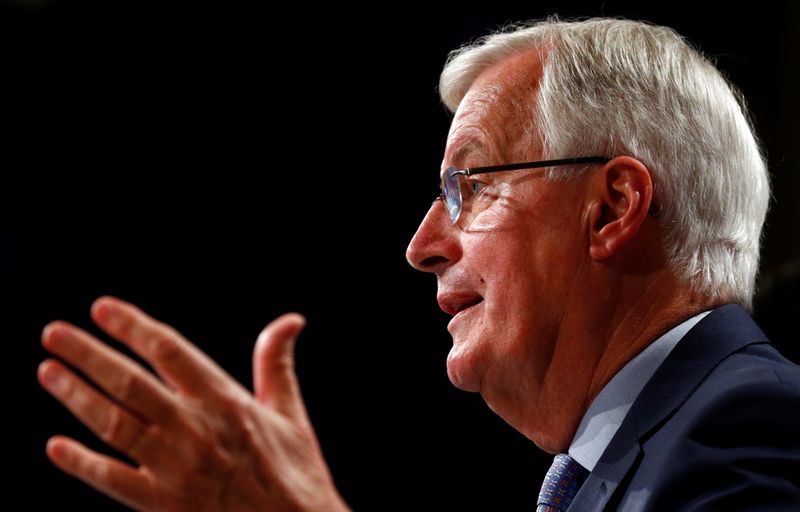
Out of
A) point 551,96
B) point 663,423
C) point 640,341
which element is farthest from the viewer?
point 551,96

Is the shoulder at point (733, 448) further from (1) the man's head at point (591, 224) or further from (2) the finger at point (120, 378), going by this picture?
(2) the finger at point (120, 378)

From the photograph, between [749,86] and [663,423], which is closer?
[663,423]

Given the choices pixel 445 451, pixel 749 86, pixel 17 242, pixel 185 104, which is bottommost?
pixel 445 451

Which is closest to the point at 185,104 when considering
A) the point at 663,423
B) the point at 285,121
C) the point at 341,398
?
the point at 285,121

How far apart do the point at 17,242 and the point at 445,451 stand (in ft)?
6.65

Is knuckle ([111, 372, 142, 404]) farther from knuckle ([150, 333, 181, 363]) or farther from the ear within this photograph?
the ear

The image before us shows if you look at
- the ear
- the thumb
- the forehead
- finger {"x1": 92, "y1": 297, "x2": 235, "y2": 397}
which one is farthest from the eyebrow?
finger {"x1": 92, "y1": 297, "x2": 235, "y2": 397}

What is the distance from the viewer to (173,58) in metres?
3.72

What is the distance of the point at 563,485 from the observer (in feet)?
5.64

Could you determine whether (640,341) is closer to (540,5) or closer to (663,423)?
(663,423)

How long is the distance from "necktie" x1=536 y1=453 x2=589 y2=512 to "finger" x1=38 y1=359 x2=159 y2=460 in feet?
3.14

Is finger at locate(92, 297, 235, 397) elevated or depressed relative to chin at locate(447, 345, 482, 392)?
elevated

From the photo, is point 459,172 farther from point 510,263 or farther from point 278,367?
point 278,367

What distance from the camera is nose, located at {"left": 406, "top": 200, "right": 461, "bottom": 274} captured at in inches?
76.3
